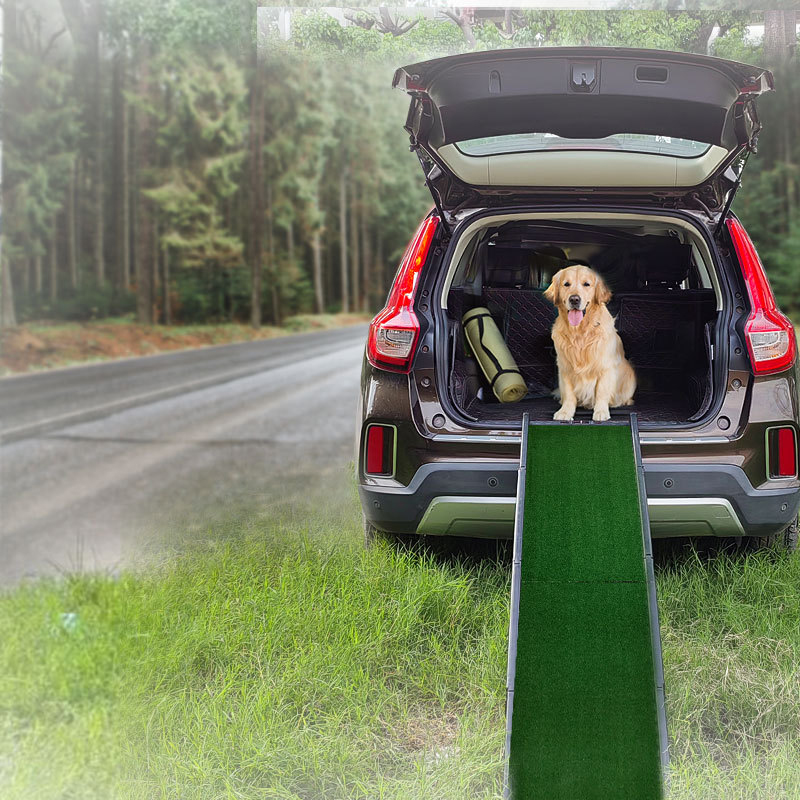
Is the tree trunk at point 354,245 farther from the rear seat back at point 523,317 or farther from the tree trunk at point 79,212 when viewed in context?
the rear seat back at point 523,317

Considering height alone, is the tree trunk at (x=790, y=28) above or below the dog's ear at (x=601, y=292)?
above

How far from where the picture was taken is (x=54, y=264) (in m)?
18.2

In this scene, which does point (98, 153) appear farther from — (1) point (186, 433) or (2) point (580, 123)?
(2) point (580, 123)

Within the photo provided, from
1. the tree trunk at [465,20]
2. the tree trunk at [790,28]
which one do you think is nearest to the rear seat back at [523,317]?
the tree trunk at [465,20]

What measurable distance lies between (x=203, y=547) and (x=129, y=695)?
122 centimetres

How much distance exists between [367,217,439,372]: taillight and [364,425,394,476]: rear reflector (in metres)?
0.24

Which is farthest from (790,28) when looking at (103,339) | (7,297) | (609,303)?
(7,297)

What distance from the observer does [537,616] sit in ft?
8.53

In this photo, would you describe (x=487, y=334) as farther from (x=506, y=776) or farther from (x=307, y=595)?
(x=506, y=776)

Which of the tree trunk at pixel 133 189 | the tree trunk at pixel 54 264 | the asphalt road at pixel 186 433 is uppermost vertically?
the tree trunk at pixel 133 189

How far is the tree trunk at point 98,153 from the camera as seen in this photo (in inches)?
730

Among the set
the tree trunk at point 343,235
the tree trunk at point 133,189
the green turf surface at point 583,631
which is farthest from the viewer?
the tree trunk at point 343,235

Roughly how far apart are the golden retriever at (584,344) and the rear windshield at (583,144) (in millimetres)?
509

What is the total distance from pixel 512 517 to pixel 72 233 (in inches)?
781
